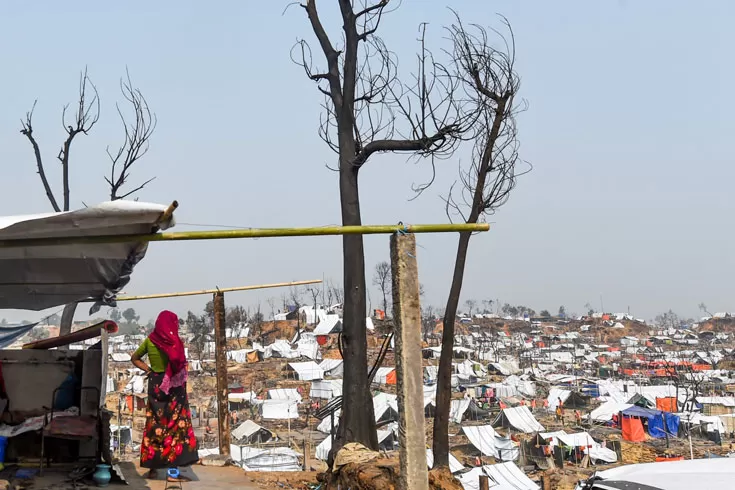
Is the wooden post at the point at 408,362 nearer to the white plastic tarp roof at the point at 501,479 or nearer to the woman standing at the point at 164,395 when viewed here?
the woman standing at the point at 164,395

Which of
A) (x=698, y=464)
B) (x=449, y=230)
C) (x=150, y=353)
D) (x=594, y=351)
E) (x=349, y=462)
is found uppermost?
(x=449, y=230)

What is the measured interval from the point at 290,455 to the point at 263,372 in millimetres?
20097

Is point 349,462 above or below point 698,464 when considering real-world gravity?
below

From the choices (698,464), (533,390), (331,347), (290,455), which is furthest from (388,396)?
(698,464)

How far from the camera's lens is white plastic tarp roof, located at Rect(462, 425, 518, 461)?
20891mm

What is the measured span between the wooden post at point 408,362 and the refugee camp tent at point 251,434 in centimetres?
1940

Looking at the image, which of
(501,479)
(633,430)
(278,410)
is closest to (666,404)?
(633,430)

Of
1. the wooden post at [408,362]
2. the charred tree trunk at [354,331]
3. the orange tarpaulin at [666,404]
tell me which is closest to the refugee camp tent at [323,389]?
the orange tarpaulin at [666,404]

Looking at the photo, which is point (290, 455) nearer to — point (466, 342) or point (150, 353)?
point (150, 353)

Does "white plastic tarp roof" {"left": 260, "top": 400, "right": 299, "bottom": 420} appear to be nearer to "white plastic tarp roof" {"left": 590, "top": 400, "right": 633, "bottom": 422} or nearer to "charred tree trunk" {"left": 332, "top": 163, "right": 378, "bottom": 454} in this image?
"white plastic tarp roof" {"left": 590, "top": 400, "right": 633, "bottom": 422}

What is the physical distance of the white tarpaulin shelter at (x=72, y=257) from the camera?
3533mm

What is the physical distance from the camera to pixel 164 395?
17.5ft

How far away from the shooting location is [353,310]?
753 cm

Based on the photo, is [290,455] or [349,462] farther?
[290,455]
